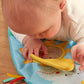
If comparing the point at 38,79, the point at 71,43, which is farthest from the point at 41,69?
the point at 71,43

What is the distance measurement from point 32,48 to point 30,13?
0.23 m

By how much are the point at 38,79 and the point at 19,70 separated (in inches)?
2.8

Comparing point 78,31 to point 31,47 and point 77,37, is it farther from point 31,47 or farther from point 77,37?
point 31,47

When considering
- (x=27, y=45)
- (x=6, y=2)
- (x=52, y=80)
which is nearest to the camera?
(x=6, y=2)

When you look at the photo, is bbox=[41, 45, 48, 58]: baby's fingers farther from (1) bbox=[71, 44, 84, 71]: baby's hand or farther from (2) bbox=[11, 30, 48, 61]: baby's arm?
(1) bbox=[71, 44, 84, 71]: baby's hand

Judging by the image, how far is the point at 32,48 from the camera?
631 millimetres

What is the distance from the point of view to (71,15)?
0.61m

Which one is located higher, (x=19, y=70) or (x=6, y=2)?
(x=6, y=2)

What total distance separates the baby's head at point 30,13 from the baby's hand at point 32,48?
172 mm

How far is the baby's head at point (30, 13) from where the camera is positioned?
41 cm

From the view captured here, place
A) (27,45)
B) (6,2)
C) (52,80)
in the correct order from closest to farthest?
(6,2), (52,80), (27,45)

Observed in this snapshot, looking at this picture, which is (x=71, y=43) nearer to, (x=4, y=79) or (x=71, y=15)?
(x=71, y=15)

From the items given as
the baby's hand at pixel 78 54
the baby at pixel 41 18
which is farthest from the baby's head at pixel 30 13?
the baby's hand at pixel 78 54

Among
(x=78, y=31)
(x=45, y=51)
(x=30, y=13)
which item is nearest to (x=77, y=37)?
(x=78, y=31)
